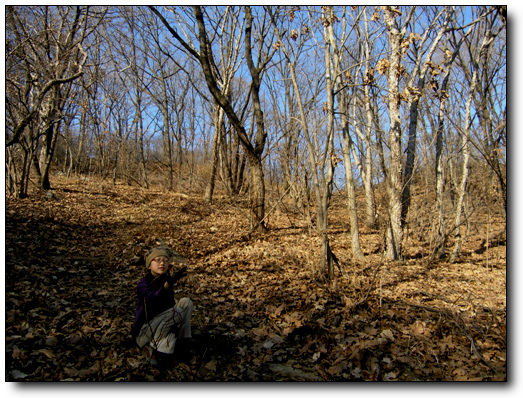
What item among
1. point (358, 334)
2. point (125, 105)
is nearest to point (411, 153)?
point (358, 334)

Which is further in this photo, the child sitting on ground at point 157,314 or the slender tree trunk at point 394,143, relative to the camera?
the slender tree trunk at point 394,143

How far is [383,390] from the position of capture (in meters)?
3.03

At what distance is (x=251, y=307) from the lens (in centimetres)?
502

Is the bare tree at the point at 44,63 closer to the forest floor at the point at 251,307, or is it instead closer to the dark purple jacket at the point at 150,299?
the forest floor at the point at 251,307

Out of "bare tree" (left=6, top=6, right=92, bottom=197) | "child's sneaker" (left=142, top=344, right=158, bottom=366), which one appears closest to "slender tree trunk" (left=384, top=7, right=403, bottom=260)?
"child's sneaker" (left=142, top=344, right=158, bottom=366)

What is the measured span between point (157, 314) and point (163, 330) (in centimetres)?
16

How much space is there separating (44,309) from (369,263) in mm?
5579

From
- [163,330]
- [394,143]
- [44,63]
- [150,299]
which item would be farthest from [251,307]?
[44,63]

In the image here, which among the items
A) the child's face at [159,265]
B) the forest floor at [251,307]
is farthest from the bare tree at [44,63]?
the child's face at [159,265]

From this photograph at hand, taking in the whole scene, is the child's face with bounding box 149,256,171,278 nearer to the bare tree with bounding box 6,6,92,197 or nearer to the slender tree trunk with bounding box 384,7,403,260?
the slender tree trunk with bounding box 384,7,403,260

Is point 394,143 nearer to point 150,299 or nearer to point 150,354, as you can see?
point 150,299

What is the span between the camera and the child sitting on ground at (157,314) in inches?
128

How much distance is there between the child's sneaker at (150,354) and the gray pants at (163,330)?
3 centimetres

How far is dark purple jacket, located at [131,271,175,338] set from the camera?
128 inches
